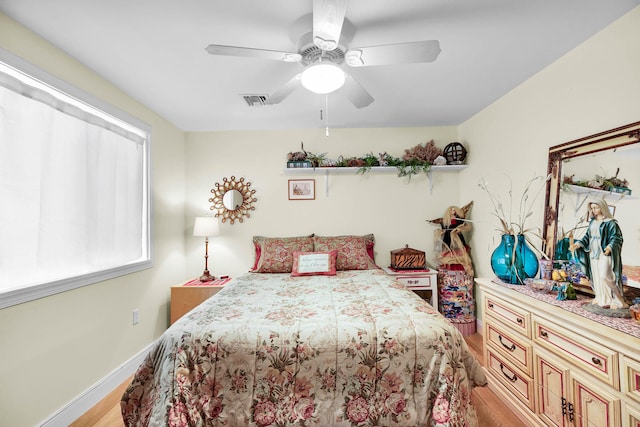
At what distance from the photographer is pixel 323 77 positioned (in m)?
1.69

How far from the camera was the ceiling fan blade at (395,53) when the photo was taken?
57.2 inches

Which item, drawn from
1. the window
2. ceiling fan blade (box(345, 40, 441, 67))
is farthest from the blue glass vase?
the window

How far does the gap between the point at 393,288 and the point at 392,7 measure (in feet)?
6.04

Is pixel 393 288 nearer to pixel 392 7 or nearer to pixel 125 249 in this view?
pixel 392 7

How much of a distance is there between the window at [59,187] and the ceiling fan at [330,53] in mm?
1250

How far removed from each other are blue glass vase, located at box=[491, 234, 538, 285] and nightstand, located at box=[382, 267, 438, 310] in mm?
1118

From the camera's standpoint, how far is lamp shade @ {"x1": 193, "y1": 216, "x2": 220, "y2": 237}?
3191 mm

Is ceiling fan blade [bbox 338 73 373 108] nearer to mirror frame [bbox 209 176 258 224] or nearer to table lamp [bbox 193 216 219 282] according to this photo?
mirror frame [bbox 209 176 258 224]

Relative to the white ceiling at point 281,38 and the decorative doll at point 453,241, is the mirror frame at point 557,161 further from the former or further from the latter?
the decorative doll at point 453,241

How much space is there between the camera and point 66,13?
1576 mm

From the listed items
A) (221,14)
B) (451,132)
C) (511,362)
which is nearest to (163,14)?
(221,14)

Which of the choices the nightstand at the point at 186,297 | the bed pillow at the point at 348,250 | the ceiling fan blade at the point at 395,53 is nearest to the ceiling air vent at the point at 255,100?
the ceiling fan blade at the point at 395,53

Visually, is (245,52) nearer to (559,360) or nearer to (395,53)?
(395,53)

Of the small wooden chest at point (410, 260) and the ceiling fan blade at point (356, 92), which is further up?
the ceiling fan blade at point (356, 92)
